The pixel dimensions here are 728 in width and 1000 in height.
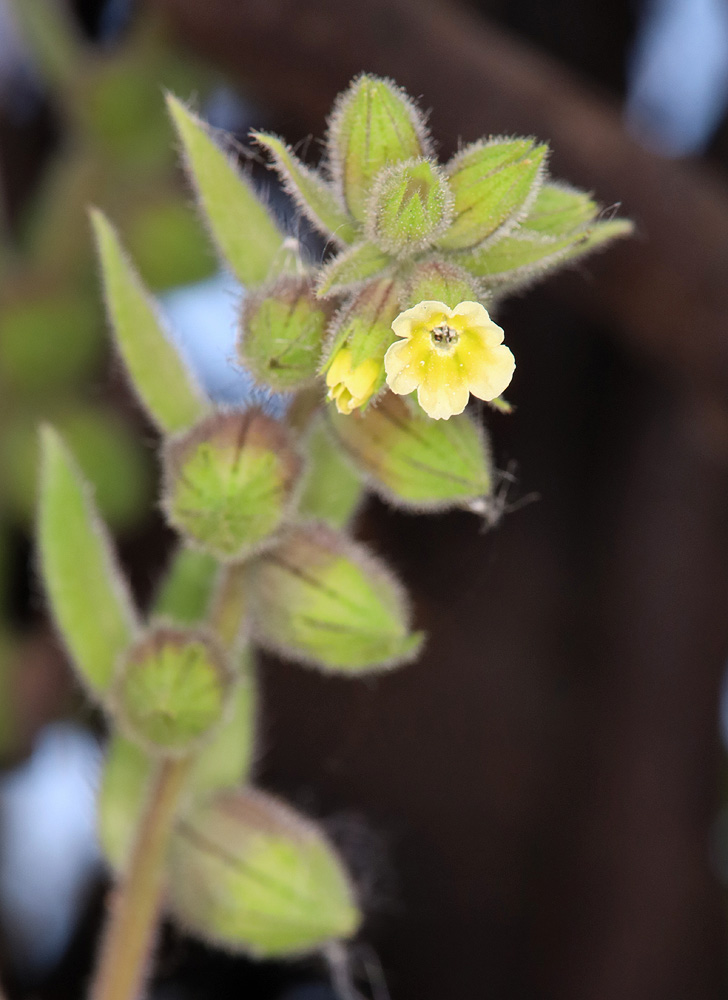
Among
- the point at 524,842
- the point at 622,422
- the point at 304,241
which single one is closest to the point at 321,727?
the point at 524,842

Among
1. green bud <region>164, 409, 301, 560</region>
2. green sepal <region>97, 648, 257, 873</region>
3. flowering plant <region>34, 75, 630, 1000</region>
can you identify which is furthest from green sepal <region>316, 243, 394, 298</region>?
green sepal <region>97, 648, 257, 873</region>

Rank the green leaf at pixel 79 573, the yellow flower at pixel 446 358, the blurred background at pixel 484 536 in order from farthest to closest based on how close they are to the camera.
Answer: the blurred background at pixel 484 536 < the green leaf at pixel 79 573 < the yellow flower at pixel 446 358

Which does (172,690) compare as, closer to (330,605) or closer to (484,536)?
(330,605)

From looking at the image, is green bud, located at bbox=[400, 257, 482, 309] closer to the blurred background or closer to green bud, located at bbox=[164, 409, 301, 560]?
green bud, located at bbox=[164, 409, 301, 560]

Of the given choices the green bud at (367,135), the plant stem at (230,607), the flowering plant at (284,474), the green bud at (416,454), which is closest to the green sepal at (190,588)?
the flowering plant at (284,474)

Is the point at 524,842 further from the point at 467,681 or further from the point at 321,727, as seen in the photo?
the point at 321,727

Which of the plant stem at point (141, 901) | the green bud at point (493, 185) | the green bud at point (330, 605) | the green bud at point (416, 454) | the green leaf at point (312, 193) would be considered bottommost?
the plant stem at point (141, 901)

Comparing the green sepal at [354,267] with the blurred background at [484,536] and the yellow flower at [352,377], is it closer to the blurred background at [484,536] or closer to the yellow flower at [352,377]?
the yellow flower at [352,377]

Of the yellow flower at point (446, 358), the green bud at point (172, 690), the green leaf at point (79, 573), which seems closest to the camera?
the yellow flower at point (446, 358)
